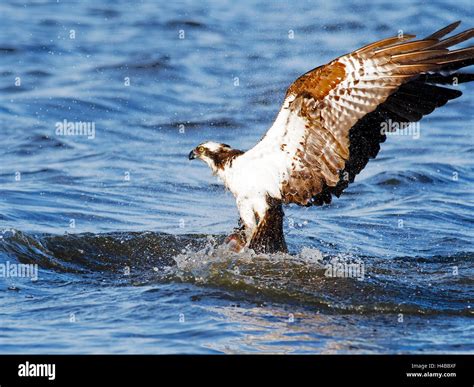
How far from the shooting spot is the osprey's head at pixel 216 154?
26.3ft

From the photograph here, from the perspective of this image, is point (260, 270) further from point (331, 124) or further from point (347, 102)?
point (347, 102)

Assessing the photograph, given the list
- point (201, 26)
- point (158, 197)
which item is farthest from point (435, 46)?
point (201, 26)

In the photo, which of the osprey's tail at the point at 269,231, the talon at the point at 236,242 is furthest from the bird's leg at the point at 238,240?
A: the osprey's tail at the point at 269,231

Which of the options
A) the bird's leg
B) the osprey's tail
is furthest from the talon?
the osprey's tail

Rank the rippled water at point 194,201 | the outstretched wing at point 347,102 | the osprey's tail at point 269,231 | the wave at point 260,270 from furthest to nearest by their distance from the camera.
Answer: the osprey's tail at point 269,231 → the wave at point 260,270 → the outstretched wing at point 347,102 → the rippled water at point 194,201

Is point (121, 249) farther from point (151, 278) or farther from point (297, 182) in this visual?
point (297, 182)

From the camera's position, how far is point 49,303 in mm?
7480

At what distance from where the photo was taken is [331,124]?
739 cm

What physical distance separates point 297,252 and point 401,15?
469 inches

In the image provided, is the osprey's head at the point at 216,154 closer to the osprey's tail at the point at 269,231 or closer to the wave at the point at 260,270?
the osprey's tail at the point at 269,231

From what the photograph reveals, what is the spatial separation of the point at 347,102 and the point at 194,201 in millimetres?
4014

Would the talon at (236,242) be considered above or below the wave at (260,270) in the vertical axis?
above

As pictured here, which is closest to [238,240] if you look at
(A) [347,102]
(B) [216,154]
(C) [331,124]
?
(B) [216,154]

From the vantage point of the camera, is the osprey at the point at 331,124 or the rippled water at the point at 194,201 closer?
the rippled water at the point at 194,201
